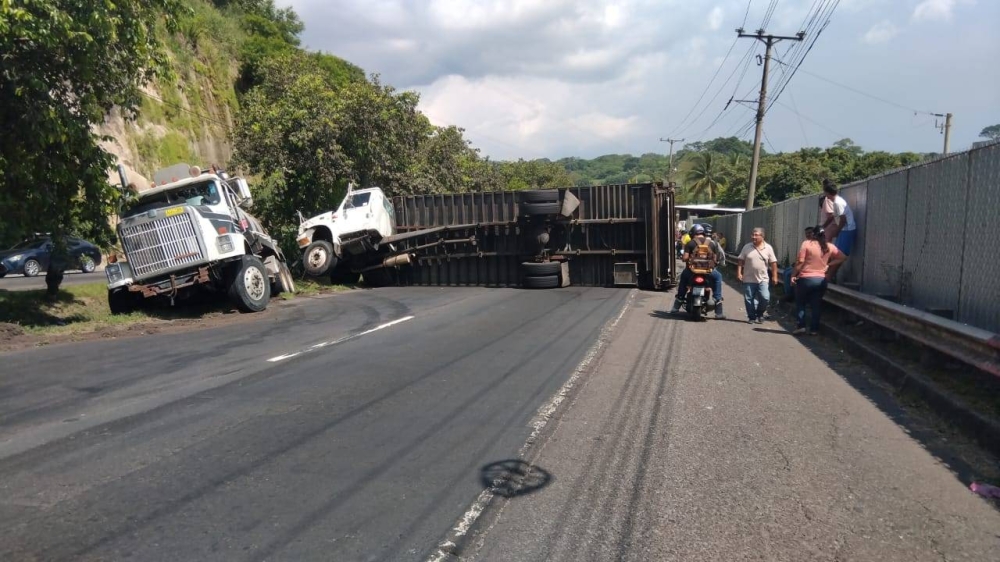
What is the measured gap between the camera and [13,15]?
9117 millimetres

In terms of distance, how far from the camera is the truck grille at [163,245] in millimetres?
12719

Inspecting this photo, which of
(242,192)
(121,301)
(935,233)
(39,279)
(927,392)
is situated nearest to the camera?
(927,392)

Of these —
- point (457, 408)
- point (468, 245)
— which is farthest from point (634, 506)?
point (468, 245)

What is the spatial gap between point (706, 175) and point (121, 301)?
7175 centimetres

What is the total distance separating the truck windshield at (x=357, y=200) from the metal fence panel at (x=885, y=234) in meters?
12.9

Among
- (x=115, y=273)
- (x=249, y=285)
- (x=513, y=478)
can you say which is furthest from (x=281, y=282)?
(x=513, y=478)

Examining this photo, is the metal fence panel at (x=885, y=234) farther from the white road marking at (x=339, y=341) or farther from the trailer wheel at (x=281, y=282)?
the trailer wheel at (x=281, y=282)

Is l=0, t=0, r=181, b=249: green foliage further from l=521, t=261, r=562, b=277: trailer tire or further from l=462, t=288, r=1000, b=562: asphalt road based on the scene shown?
l=521, t=261, r=562, b=277: trailer tire

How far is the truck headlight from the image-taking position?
1302 cm

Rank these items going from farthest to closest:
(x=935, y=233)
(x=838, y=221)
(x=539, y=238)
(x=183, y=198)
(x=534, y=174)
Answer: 1. (x=534, y=174)
2. (x=539, y=238)
3. (x=183, y=198)
4. (x=838, y=221)
5. (x=935, y=233)

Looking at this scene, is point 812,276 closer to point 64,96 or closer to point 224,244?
point 224,244

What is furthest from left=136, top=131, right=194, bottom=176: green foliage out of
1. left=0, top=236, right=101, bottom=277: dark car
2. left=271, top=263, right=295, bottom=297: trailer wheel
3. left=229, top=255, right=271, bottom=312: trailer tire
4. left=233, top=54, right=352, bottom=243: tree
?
left=229, top=255, right=271, bottom=312: trailer tire

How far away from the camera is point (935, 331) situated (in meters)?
7.45

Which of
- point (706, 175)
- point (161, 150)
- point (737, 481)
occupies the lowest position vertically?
point (737, 481)
